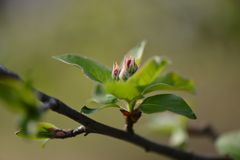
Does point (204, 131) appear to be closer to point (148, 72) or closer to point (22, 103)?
point (148, 72)

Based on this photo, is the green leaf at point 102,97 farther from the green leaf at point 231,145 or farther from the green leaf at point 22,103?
the green leaf at point 231,145

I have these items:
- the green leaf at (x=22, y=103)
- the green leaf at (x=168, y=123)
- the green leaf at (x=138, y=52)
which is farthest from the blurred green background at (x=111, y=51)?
the green leaf at (x=22, y=103)

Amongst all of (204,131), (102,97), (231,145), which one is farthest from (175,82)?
(204,131)

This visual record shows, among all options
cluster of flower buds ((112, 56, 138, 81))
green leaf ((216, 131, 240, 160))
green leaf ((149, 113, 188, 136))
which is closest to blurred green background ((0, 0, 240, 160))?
green leaf ((149, 113, 188, 136))

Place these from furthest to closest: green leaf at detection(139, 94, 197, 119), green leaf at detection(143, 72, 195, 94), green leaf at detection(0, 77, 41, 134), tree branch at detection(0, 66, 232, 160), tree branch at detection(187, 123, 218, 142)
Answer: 1. tree branch at detection(187, 123, 218, 142)
2. green leaf at detection(143, 72, 195, 94)
3. green leaf at detection(139, 94, 197, 119)
4. tree branch at detection(0, 66, 232, 160)
5. green leaf at detection(0, 77, 41, 134)

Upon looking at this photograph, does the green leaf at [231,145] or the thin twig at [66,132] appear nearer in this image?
the thin twig at [66,132]

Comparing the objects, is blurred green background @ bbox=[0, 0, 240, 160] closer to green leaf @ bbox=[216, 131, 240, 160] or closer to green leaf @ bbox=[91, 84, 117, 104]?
green leaf @ bbox=[216, 131, 240, 160]
